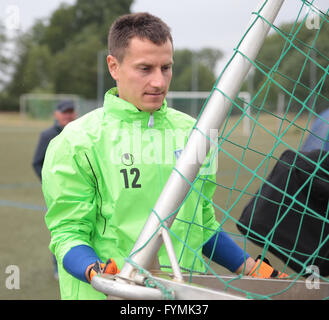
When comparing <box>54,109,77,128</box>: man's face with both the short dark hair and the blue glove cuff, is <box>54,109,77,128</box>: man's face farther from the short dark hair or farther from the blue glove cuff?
the blue glove cuff

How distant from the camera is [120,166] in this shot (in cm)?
153

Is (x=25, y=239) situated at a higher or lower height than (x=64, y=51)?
lower

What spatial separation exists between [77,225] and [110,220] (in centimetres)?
11

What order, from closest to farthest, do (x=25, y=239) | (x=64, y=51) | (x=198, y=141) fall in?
1. (x=198, y=141)
2. (x=25, y=239)
3. (x=64, y=51)

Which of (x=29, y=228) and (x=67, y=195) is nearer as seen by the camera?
(x=67, y=195)

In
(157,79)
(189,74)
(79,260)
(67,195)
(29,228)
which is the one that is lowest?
(29,228)

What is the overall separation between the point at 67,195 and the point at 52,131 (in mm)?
3341

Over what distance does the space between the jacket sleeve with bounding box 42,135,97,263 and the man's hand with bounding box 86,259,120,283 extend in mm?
165

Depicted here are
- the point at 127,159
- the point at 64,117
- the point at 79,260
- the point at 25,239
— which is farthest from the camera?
the point at 25,239

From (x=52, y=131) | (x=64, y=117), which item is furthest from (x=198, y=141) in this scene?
(x=64, y=117)

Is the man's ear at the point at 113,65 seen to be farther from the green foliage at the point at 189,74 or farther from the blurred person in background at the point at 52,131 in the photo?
the green foliage at the point at 189,74

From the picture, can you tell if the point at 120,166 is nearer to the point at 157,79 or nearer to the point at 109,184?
the point at 109,184

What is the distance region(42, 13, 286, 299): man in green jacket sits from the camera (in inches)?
57.3
